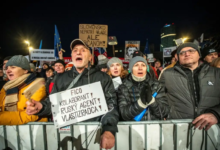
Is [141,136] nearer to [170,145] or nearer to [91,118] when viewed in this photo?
[170,145]

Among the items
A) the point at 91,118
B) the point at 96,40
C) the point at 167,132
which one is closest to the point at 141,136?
the point at 167,132

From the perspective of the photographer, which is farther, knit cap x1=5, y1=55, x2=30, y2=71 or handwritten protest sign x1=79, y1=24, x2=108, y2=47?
handwritten protest sign x1=79, y1=24, x2=108, y2=47

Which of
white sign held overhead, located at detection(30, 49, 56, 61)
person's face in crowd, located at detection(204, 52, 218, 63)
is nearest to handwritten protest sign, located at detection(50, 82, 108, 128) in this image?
person's face in crowd, located at detection(204, 52, 218, 63)

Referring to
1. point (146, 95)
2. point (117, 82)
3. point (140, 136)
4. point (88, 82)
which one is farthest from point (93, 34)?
point (140, 136)

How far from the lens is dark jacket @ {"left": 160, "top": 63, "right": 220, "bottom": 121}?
7.55ft

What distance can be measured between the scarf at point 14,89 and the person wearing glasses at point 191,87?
100 inches

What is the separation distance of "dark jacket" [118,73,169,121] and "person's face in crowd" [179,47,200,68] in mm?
728

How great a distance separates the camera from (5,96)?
2.36 m

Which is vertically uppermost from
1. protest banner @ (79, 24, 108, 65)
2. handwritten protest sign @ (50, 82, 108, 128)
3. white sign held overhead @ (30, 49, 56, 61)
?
protest banner @ (79, 24, 108, 65)

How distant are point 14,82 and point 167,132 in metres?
2.57

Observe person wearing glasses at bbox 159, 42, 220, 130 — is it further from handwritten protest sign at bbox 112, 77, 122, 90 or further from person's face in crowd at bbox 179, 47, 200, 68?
handwritten protest sign at bbox 112, 77, 122, 90

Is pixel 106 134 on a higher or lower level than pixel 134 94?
lower

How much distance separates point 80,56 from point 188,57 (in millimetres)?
1922

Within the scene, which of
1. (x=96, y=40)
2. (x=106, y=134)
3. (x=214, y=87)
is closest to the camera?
(x=106, y=134)
